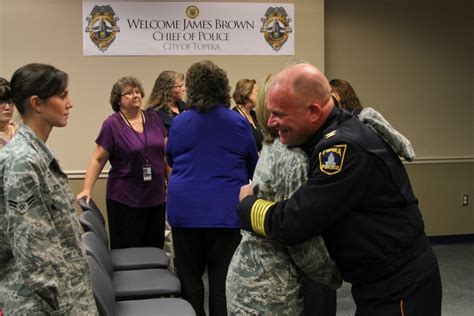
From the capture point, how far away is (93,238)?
3102 millimetres

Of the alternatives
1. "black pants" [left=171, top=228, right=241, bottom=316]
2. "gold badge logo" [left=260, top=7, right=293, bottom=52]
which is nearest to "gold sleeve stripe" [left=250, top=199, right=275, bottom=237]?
"black pants" [left=171, top=228, right=241, bottom=316]

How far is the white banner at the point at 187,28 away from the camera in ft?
17.5

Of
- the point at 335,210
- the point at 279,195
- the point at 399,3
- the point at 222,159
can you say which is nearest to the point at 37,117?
the point at 279,195

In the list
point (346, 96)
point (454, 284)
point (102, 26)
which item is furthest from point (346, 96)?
point (102, 26)

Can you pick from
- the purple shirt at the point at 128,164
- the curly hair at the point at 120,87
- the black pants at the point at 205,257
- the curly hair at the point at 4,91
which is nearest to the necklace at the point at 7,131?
the curly hair at the point at 4,91

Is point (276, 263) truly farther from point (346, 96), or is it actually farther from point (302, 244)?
point (346, 96)

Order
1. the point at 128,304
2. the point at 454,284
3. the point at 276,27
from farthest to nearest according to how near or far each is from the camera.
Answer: the point at 276,27 < the point at 454,284 < the point at 128,304

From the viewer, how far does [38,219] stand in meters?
1.77

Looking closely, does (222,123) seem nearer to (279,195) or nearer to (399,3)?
(279,195)

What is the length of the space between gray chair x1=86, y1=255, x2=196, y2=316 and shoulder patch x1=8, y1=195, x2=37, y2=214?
724 mm

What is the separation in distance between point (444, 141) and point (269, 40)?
7.40 ft

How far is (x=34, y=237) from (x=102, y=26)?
3.91m

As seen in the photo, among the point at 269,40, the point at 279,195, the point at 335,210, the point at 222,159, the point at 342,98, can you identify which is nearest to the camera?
the point at 335,210

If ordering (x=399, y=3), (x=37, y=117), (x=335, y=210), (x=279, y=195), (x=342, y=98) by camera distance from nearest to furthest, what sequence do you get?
(x=335, y=210), (x=279, y=195), (x=37, y=117), (x=342, y=98), (x=399, y=3)
